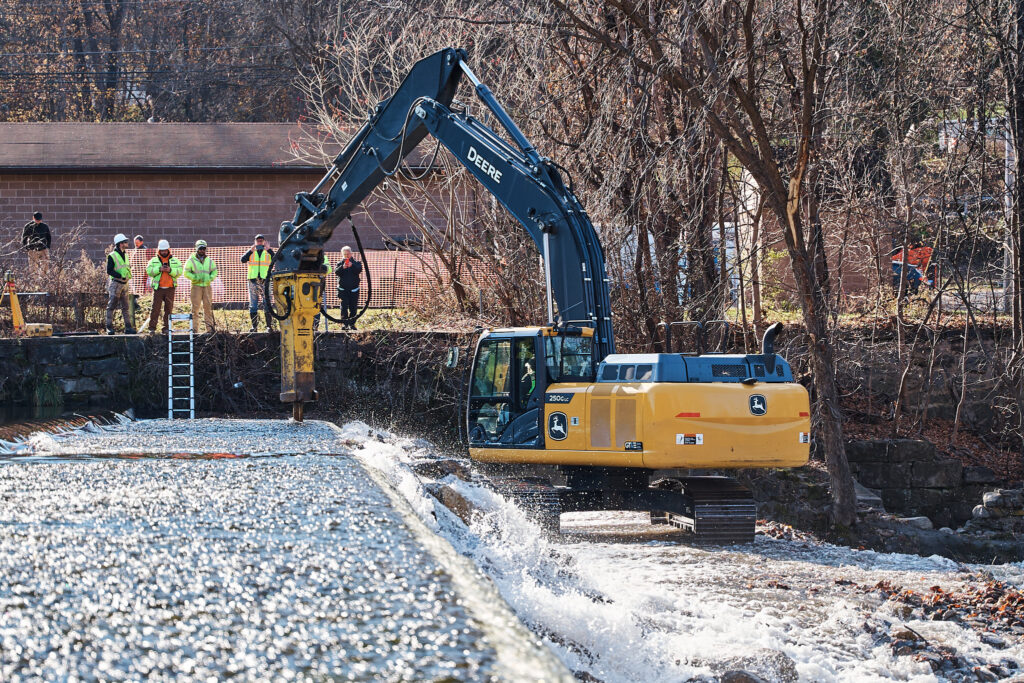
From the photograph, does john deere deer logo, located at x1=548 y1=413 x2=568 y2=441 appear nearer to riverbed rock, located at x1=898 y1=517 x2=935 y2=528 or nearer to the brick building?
riverbed rock, located at x1=898 y1=517 x2=935 y2=528

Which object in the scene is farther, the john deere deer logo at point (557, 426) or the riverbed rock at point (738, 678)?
the john deere deer logo at point (557, 426)

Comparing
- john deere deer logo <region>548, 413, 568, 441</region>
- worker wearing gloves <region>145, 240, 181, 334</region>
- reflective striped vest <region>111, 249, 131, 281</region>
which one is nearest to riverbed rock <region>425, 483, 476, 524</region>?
john deere deer logo <region>548, 413, 568, 441</region>

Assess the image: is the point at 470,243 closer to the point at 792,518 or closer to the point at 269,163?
the point at 792,518

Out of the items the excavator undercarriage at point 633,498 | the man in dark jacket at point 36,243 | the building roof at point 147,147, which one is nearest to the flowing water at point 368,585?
the excavator undercarriage at point 633,498

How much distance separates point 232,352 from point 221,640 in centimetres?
1639

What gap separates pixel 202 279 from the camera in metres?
20.6

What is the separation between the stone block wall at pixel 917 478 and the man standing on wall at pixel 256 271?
1054cm

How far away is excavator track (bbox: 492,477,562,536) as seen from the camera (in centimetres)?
1126

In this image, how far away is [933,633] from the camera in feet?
27.6

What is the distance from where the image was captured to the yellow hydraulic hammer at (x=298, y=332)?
1302cm

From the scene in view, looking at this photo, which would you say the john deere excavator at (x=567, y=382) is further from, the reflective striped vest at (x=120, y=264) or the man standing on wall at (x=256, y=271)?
the reflective striped vest at (x=120, y=264)

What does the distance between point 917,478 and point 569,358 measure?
7.60 m

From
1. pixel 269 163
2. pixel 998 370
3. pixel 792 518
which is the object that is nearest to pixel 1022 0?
pixel 998 370

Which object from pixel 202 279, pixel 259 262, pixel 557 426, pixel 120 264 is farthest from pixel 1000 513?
pixel 120 264
